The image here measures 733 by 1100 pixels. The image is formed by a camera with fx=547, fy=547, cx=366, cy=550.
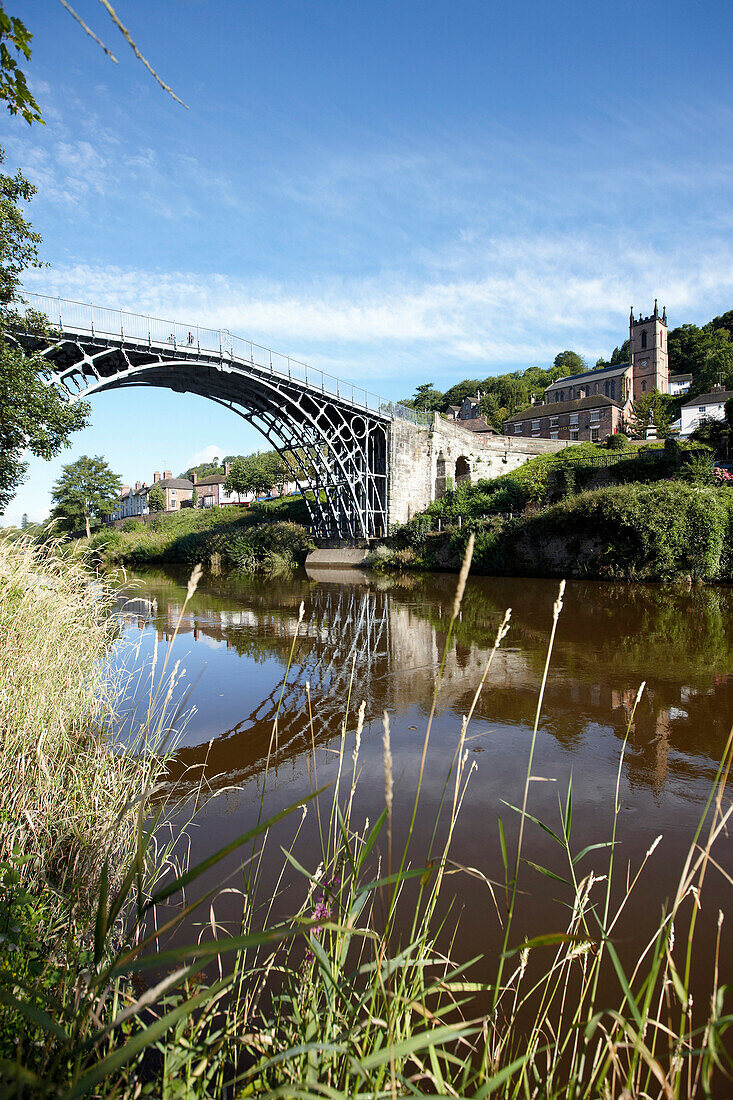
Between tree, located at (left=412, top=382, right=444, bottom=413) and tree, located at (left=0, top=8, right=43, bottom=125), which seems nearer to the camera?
tree, located at (left=0, top=8, right=43, bottom=125)

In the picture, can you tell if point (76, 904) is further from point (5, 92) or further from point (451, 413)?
point (451, 413)

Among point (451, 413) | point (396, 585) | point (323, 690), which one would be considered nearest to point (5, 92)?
point (323, 690)

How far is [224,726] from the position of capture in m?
5.64

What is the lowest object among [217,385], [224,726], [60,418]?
[224,726]

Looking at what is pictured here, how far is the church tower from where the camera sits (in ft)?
199

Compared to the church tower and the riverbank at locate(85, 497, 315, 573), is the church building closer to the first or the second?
the church tower

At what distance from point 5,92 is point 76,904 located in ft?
9.95

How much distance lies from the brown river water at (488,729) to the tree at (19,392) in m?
4.40

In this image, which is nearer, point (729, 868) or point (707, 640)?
point (729, 868)

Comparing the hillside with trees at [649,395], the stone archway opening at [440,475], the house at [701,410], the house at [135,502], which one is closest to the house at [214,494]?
the house at [135,502]

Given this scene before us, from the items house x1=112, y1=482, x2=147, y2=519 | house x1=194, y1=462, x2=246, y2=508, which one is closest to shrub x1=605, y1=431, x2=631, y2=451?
house x1=194, y1=462, x2=246, y2=508

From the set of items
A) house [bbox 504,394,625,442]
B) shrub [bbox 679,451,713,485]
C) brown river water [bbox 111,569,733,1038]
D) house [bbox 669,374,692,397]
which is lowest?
brown river water [bbox 111,569,733,1038]

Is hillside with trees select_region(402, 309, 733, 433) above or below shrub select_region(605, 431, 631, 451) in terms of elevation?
above

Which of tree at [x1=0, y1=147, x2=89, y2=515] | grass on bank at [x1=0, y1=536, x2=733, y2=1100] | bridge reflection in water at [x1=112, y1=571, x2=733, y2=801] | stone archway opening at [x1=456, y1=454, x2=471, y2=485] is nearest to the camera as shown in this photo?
grass on bank at [x1=0, y1=536, x2=733, y2=1100]
